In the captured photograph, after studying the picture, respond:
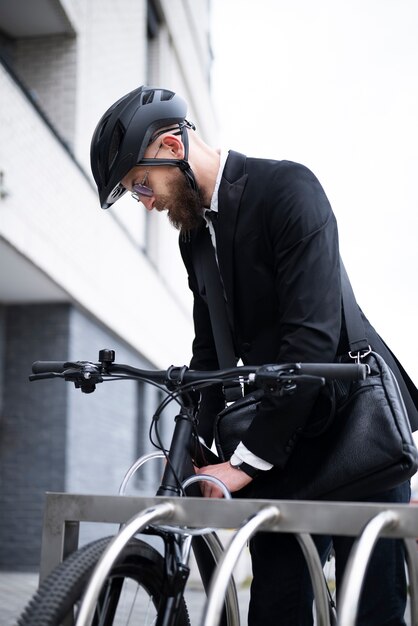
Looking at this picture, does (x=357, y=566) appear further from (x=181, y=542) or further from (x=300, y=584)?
(x=300, y=584)

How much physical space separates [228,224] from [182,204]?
15 cm

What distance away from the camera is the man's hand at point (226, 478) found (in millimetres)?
2119

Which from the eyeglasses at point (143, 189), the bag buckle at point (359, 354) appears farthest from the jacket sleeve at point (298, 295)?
the eyeglasses at point (143, 189)

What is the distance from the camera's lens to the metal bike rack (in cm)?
151

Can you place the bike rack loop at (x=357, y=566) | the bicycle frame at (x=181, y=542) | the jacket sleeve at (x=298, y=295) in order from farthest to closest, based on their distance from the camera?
the jacket sleeve at (x=298, y=295), the bicycle frame at (x=181, y=542), the bike rack loop at (x=357, y=566)

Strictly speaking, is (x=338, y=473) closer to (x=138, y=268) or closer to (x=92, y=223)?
(x=92, y=223)

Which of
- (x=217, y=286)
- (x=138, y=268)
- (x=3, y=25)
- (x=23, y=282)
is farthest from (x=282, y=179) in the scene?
(x=138, y=268)

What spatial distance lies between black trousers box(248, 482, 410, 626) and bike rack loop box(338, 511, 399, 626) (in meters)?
0.60

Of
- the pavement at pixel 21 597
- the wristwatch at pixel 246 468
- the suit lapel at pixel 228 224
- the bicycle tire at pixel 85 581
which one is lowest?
the pavement at pixel 21 597

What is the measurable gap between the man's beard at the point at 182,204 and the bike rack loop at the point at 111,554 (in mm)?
910

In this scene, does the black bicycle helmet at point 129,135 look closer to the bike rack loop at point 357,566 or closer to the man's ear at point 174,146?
the man's ear at point 174,146

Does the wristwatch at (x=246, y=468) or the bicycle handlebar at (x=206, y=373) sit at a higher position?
the bicycle handlebar at (x=206, y=373)

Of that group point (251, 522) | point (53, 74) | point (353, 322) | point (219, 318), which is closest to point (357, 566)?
point (251, 522)

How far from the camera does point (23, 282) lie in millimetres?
9859
